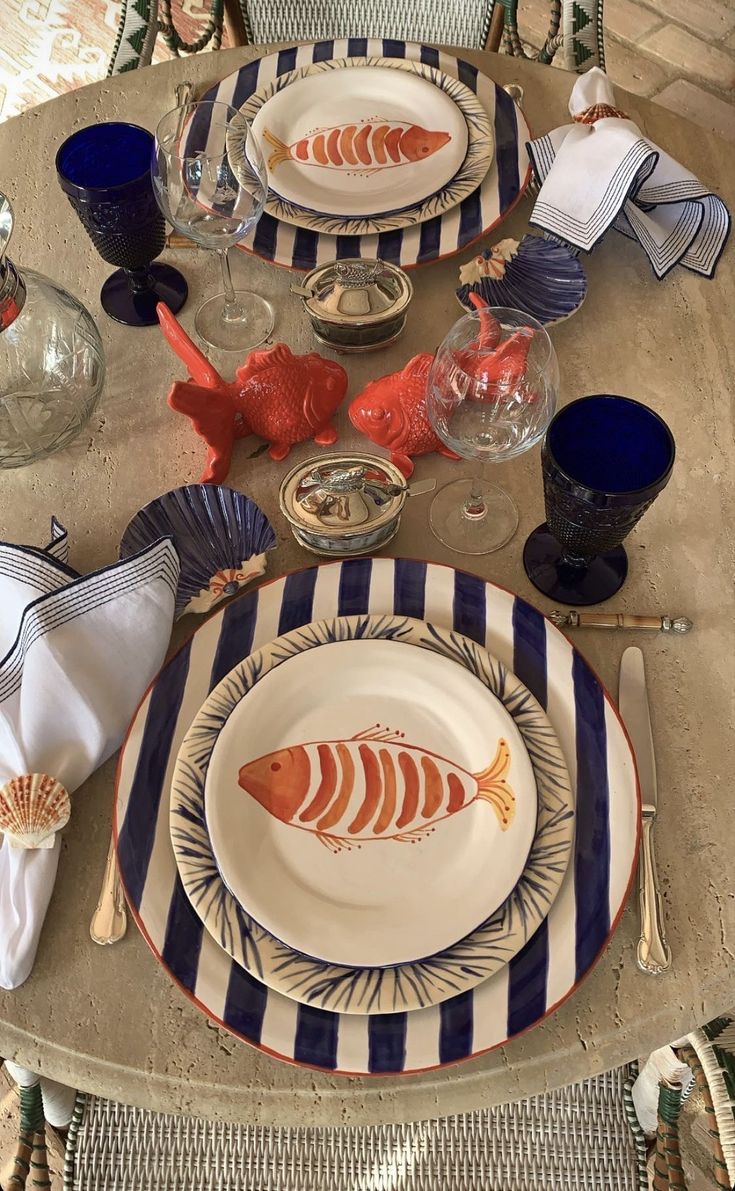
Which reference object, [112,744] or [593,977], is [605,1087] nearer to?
[593,977]

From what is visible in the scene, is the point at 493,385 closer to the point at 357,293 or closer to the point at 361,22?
the point at 357,293

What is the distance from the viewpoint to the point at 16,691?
2.11ft

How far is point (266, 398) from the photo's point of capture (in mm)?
773

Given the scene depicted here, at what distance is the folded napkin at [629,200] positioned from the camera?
0.85m

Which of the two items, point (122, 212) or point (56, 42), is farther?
point (56, 42)

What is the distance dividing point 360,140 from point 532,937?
2.59 feet

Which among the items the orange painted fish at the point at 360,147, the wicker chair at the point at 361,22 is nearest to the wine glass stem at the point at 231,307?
the orange painted fish at the point at 360,147

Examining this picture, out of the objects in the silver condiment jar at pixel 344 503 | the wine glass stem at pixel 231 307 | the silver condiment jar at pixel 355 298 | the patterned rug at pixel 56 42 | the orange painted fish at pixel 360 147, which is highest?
the orange painted fish at pixel 360 147

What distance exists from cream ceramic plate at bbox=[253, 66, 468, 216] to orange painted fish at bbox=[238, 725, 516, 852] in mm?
552

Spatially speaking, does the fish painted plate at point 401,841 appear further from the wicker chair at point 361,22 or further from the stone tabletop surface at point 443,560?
the wicker chair at point 361,22

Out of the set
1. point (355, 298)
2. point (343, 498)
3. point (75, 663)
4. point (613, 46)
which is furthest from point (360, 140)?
point (613, 46)

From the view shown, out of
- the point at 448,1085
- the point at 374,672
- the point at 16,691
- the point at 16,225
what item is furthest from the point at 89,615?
the point at 16,225

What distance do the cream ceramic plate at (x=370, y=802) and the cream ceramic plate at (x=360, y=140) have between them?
0.51 meters

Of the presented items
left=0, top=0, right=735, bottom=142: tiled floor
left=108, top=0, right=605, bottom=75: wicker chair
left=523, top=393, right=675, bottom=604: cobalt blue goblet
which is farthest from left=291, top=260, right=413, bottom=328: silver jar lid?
left=0, top=0, right=735, bottom=142: tiled floor
